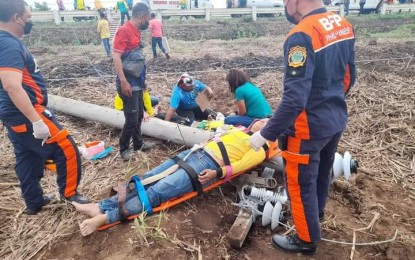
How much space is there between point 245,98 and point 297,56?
8.06 ft

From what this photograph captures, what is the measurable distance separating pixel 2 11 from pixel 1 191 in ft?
7.14

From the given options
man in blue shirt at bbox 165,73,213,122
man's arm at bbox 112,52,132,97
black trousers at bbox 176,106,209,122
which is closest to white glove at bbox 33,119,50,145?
man's arm at bbox 112,52,132,97

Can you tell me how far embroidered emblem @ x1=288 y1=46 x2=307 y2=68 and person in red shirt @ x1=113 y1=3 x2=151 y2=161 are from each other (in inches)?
93.7

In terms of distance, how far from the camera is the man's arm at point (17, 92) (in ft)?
8.46

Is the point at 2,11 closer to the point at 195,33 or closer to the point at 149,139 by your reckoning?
the point at 149,139

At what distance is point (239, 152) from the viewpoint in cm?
338


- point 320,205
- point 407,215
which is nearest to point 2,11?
point 320,205

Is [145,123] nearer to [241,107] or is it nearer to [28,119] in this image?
[241,107]

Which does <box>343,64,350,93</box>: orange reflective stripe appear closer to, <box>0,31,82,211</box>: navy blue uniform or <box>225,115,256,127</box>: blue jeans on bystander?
<box>225,115,256,127</box>: blue jeans on bystander

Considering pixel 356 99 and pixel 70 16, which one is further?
pixel 70 16

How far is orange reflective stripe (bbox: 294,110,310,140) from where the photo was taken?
226 cm

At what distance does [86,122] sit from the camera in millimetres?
5770

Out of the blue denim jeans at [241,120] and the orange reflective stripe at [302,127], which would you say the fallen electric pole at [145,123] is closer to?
the blue denim jeans at [241,120]

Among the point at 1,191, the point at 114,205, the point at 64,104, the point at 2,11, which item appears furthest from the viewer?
the point at 64,104
